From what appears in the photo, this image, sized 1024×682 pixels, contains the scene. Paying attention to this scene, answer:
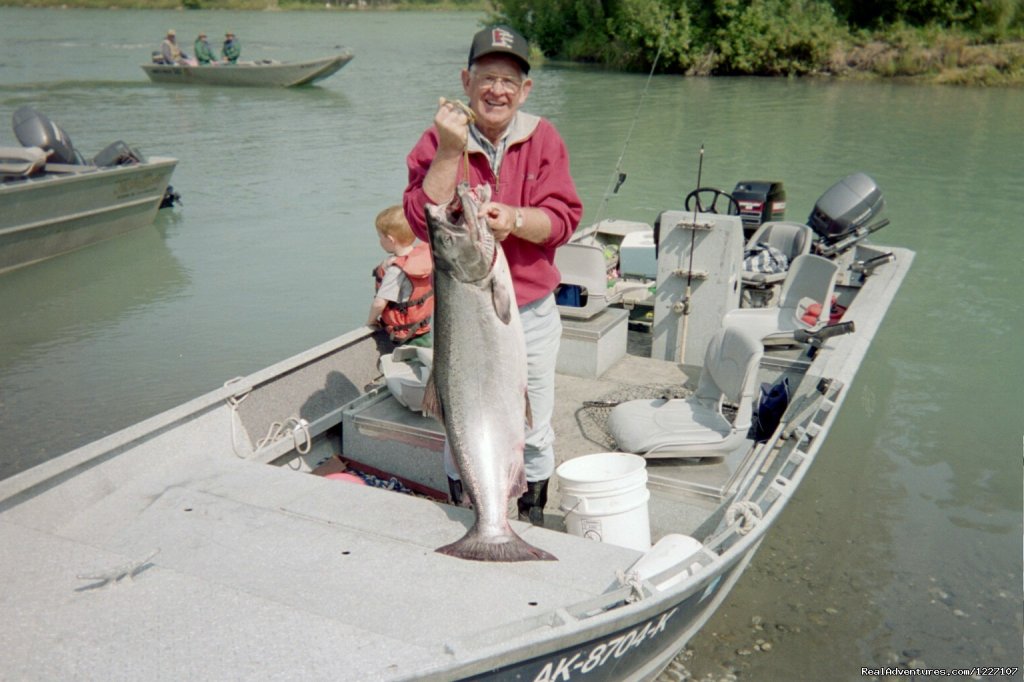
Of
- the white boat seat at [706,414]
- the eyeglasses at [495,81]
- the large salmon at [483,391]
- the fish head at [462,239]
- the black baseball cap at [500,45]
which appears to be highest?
the black baseball cap at [500,45]

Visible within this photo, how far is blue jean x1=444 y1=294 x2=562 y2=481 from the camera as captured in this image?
3582mm

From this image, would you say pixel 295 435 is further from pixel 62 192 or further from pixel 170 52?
pixel 170 52

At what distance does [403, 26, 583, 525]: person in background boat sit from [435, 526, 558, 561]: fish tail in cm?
51

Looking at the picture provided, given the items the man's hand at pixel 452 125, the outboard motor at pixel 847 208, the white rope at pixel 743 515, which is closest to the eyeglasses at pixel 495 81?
the man's hand at pixel 452 125

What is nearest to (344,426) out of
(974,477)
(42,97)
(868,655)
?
(868,655)

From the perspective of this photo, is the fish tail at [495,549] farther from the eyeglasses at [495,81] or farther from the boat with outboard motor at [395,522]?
the eyeglasses at [495,81]

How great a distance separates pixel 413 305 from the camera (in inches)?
216

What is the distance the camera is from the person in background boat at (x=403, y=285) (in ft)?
17.3

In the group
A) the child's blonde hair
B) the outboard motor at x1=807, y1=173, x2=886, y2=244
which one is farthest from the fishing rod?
the outboard motor at x1=807, y1=173, x2=886, y2=244

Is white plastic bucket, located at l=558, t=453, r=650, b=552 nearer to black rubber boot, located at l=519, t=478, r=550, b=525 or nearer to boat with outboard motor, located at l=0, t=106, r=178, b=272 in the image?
black rubber boot, located at l=519, t=478, r=550, b=525

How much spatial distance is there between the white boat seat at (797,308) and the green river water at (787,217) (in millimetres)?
1094

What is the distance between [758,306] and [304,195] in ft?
35.6

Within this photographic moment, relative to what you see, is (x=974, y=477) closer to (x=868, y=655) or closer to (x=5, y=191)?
(x=868, y=655)

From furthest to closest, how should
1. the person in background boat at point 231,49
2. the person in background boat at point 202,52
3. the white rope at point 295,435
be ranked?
the person in background boat at point 231,49 < the person in background boat at point 202,52 < the white rope at point 295,435
